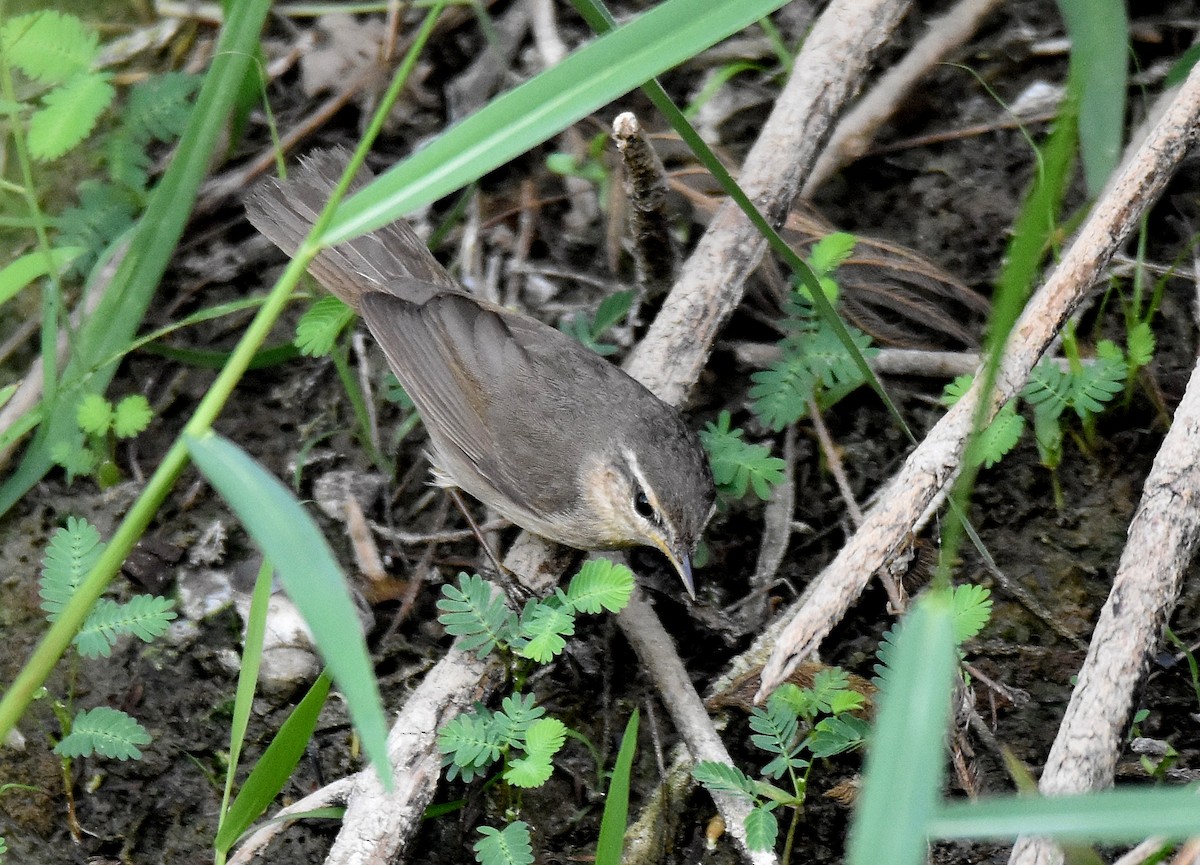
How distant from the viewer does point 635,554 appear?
448 centimetres

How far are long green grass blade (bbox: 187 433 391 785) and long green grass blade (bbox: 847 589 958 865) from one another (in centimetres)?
85

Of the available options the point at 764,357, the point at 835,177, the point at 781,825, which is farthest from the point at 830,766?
the point at 835,177

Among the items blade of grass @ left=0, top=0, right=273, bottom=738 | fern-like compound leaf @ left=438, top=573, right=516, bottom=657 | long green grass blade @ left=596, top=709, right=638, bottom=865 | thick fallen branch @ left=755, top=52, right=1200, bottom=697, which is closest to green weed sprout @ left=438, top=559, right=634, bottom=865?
fern-like compound leaf @ left=438, top=573, right=516, bottom=657

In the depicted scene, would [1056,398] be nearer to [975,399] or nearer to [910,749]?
[975,399]

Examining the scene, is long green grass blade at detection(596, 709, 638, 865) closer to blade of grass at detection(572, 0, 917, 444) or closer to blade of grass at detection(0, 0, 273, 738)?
blade of grass at detection(572, 0, 917, 444)

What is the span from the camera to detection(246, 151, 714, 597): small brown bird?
159 inches

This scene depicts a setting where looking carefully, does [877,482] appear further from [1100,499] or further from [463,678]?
[463,678]

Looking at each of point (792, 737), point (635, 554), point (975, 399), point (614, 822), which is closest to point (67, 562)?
point (614, 822)

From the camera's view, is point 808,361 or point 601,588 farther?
A: point 808,361

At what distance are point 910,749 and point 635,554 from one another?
2.49 meters

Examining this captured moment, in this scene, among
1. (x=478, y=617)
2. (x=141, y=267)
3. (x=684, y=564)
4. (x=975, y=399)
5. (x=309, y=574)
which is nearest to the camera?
(x=309, y=574)

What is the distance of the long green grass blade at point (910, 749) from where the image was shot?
6.45 feet

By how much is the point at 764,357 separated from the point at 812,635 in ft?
6.04

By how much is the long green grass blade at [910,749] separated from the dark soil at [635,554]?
4.95ft
